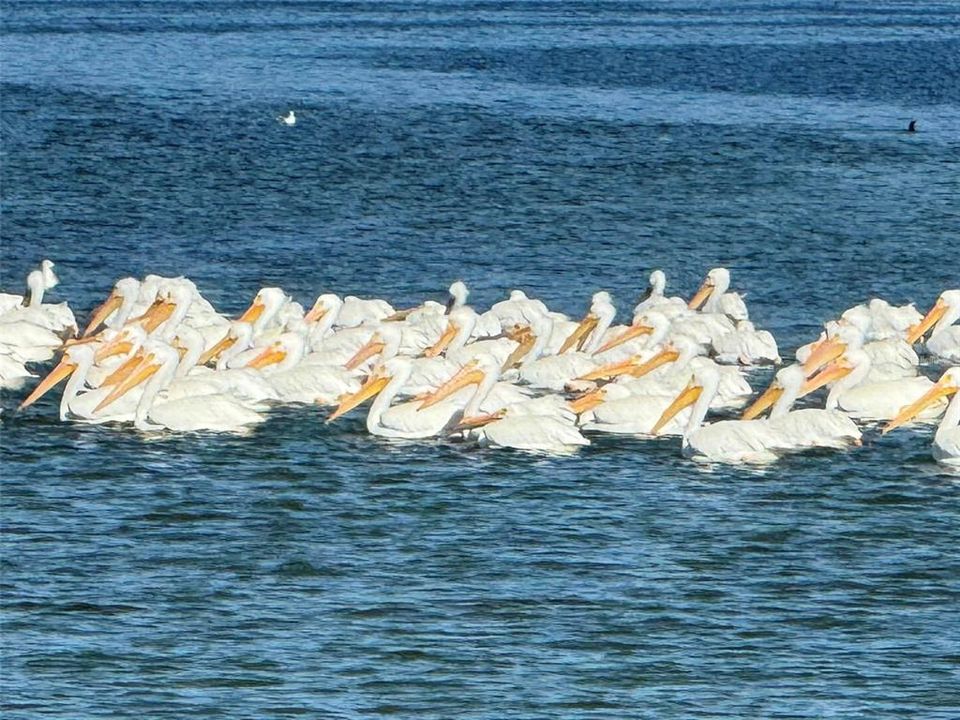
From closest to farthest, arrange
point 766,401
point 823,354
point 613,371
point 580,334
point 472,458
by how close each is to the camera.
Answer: point 472,458 < point 766,401 < point 823,354 < point 613,371 < point 580,334

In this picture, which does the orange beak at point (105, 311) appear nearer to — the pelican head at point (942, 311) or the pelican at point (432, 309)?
the pelican at point (432, 309)

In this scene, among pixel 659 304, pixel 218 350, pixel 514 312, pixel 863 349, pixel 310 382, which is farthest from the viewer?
pixel 659 304

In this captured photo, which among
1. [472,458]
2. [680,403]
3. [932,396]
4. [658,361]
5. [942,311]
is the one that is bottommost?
[472,458]

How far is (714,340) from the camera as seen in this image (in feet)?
67.3

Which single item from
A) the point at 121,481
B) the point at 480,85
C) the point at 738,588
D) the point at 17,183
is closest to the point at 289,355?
the point at 121,481

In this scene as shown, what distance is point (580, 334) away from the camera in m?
20.2

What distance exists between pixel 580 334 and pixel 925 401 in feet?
11.9

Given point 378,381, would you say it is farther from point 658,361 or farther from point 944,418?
point 944,418

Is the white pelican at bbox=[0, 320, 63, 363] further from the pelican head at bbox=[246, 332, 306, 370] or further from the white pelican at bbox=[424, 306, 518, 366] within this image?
the white pelican at bbox=[424, 306, 518, 366]

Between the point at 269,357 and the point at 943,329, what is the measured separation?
6211mm

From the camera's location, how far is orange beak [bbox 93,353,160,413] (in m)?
17.9

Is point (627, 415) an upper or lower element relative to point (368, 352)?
lower

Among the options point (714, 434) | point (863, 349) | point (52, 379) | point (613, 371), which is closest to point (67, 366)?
point (52, 379)

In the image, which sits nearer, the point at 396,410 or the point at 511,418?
the point at 511,418
